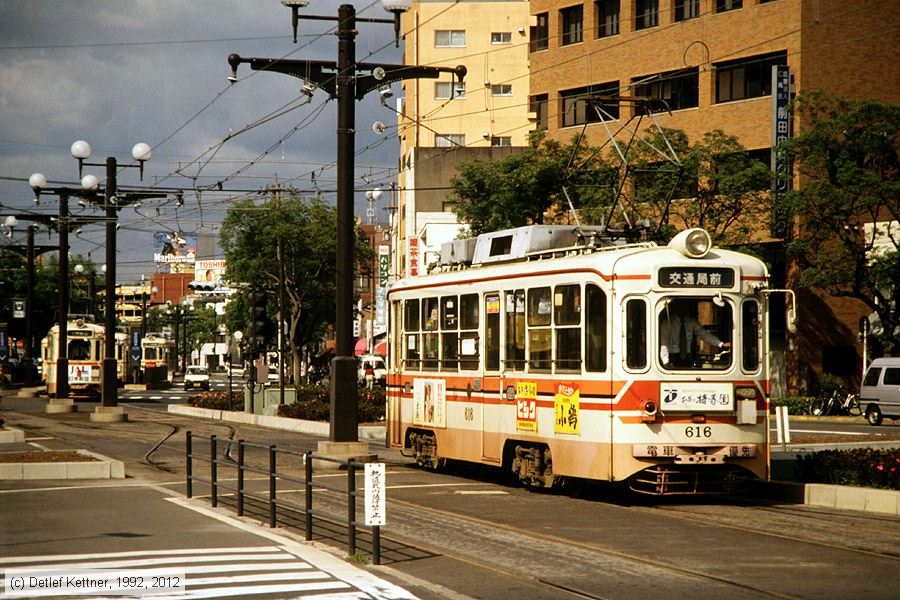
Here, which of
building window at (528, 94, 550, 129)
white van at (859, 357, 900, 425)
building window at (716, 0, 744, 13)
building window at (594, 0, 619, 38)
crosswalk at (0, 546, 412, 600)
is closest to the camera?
crosswalk at (0, 546, 412, 600)

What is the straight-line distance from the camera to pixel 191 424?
41250 millimetres

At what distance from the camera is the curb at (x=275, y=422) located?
3456 cm

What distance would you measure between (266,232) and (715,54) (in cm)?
2729

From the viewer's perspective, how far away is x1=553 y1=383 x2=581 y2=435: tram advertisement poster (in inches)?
702

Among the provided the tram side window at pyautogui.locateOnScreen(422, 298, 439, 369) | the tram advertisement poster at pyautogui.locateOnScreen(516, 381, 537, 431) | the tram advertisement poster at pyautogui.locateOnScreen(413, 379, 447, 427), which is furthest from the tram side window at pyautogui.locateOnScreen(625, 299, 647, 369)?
the tram side window at pyautogui.locateOnScreen(422, 298, 439, 369)

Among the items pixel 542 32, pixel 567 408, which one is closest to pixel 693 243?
pixel 567 408

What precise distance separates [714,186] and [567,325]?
28.5 m

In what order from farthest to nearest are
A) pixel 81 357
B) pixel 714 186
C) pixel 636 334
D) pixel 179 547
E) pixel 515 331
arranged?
pixel 81 357
pixel 714 186
pixel 515 331
pixel 636 334
pixel 179 547

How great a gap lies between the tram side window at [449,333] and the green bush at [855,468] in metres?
5.93

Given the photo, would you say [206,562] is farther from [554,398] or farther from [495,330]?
[495,330]

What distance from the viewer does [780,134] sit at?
4750 cm

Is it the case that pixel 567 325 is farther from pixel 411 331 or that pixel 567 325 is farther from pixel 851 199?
pixel 851 199

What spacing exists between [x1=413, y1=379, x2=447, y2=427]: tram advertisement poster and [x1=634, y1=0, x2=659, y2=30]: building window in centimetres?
3746

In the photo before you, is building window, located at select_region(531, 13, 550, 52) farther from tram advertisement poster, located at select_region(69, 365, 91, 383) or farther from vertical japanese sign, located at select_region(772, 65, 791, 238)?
tram advertisement poster, located at select_region(69, 365, 91, 383)
